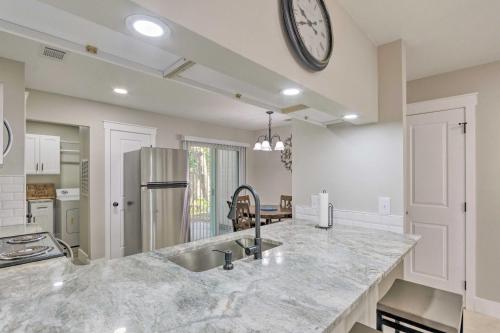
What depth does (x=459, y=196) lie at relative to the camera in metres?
2.60

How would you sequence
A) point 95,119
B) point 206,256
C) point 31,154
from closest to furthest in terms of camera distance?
point 206,256 → point 95,119 → point 31,154

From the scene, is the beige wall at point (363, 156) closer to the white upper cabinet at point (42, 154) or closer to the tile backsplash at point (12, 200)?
the tile backsplash at point (12, 200)

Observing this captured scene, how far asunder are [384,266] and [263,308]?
2.32 ft

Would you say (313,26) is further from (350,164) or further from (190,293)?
(190,293)

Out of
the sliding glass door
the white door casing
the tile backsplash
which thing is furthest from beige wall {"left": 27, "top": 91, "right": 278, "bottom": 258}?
the tile backsplash

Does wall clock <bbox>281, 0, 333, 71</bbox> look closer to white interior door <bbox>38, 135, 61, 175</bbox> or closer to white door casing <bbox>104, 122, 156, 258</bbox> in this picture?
white door casing <bbox>104, 122, 156, 258</bbox>

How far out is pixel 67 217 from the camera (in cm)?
457

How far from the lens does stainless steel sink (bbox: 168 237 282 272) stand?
4.89 feet

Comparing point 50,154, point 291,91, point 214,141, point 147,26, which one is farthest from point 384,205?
point 50,154

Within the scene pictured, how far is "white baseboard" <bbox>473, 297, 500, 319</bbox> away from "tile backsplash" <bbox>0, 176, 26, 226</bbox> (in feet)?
13.8

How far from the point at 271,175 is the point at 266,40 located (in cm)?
500

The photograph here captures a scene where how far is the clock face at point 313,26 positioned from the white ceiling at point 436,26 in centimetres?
32

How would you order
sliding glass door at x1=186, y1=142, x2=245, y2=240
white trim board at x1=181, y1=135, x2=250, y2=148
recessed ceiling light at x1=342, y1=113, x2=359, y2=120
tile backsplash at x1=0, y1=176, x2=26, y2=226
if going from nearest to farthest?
recessed ceiling light at x1=342, y1=113, x2=359, y2=120
tile backsplash at x1=0, y1=176, x2=26, y2=226
white trim board at x1=181, y1=135, x2=250, y2=148
sliding glass door at x1=186, y1=142, x2=245, y2=240

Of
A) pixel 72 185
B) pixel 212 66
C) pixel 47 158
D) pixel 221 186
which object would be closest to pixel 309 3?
pixel 212 66
